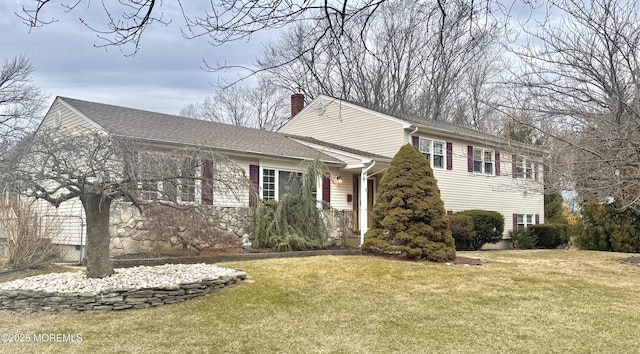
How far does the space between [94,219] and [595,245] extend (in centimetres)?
1678

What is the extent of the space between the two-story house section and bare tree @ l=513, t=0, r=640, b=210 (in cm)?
464

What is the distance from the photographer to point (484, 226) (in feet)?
58.9

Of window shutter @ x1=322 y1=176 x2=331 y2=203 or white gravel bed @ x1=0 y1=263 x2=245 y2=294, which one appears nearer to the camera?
white gravel bed @ x1=0 y1=263 x2=245 y2=294

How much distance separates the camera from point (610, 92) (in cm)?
1085

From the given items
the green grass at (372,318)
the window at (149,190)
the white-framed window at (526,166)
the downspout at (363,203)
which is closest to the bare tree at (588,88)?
the white-framed window at (526,166)

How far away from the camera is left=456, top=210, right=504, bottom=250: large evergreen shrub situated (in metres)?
17.9

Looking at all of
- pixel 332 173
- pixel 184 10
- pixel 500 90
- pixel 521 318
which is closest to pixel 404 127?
pixel 332 173

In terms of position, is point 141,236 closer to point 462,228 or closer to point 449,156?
point 462,228

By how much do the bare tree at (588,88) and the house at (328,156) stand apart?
113 centimetres

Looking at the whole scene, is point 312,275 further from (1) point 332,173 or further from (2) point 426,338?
(1) point 332,173

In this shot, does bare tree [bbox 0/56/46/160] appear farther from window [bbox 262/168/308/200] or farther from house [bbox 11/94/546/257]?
window [bbox 262/168/308/200]

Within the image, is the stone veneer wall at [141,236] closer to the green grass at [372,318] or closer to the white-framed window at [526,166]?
the green grass at [372,318]

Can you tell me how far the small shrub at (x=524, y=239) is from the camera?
65.5 feet

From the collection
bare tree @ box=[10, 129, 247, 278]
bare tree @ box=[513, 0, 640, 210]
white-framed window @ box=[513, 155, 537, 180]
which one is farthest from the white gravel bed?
white-framed window @ box=[513, 155, 537, 180]
